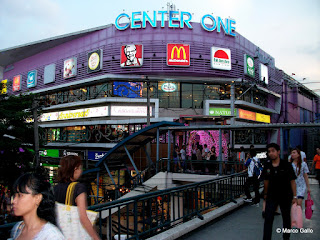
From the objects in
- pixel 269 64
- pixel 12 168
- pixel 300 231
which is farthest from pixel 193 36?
pixel 300 231

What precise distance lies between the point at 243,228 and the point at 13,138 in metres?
16.6

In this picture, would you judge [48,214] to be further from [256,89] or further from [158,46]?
[256,89]

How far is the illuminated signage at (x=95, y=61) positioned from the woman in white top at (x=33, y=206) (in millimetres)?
25279

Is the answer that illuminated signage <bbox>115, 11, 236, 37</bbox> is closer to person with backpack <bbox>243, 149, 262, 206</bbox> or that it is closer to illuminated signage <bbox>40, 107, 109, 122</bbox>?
illuminated signage <bbox>40, 107, 109, 122</bbox>

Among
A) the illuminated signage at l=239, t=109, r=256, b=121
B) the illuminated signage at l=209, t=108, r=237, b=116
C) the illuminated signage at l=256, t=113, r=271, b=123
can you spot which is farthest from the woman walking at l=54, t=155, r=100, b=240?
the illuminated signage at l=256, t=113, r=271, b=123

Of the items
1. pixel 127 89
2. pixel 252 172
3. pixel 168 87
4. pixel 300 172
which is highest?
pixel 168 87

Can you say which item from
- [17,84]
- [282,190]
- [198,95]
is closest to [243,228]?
[282,190]

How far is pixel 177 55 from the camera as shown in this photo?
24.8m

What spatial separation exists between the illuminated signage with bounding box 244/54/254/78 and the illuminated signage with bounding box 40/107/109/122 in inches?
619

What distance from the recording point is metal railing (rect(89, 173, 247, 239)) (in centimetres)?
503

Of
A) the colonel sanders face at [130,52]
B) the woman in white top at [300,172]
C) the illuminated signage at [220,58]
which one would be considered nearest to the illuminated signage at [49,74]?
the colonel sanders face at [130,52]

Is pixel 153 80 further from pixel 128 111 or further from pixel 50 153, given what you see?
pixel 50 153

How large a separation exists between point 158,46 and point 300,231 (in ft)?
72.4

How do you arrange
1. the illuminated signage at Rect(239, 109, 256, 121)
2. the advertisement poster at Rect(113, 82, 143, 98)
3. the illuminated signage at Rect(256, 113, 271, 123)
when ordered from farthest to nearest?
the illuminated signage at Rect(256, 113, 271, 123) < the illuminated signage at Rect(239, 109, 256, 121) < the advertisement poster at Rect(113, 82, 143, 98)
